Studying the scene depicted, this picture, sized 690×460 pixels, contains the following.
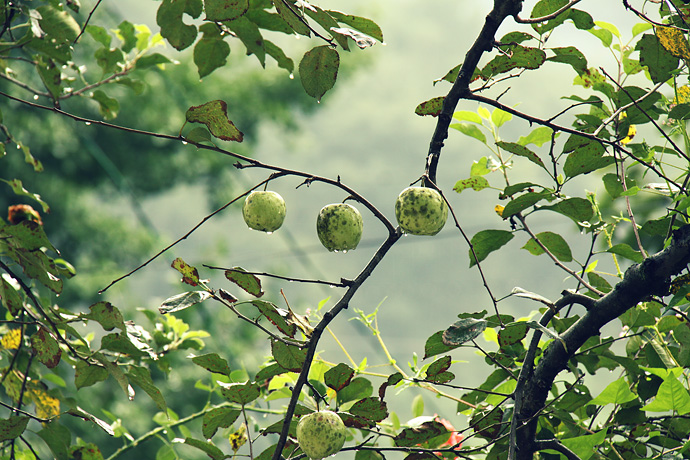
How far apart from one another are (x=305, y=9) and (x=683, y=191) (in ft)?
1.08

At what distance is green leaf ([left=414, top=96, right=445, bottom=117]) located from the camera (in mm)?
493

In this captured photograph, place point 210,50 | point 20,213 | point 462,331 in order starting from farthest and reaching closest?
point 20,213
point 210,50
point 462,331

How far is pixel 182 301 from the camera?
16.6 inches

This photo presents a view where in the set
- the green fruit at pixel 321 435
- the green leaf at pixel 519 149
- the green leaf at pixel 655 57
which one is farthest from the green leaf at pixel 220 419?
the green leaf at pixel 655 57

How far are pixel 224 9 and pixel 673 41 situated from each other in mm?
348

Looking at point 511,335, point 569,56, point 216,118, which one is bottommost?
point 511,335

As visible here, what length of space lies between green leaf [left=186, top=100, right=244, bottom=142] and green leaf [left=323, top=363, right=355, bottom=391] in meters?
0.19

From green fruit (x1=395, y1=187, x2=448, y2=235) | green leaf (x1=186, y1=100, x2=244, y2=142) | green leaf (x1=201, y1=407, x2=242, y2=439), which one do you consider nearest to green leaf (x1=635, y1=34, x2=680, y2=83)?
green fruit (x1=395, y1=187, x2=448, y2=235)

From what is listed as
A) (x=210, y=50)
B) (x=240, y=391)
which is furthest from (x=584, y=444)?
(x=210, y=50)

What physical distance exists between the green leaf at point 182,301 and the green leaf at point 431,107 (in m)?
0.22

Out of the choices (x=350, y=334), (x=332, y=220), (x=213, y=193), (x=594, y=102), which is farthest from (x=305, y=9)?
(x=213, y=193)

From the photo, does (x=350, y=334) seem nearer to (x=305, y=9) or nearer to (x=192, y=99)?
(x=192, y=99)

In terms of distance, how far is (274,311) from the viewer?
0.42 m

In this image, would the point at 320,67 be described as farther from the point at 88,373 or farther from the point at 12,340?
the point at 12,340
